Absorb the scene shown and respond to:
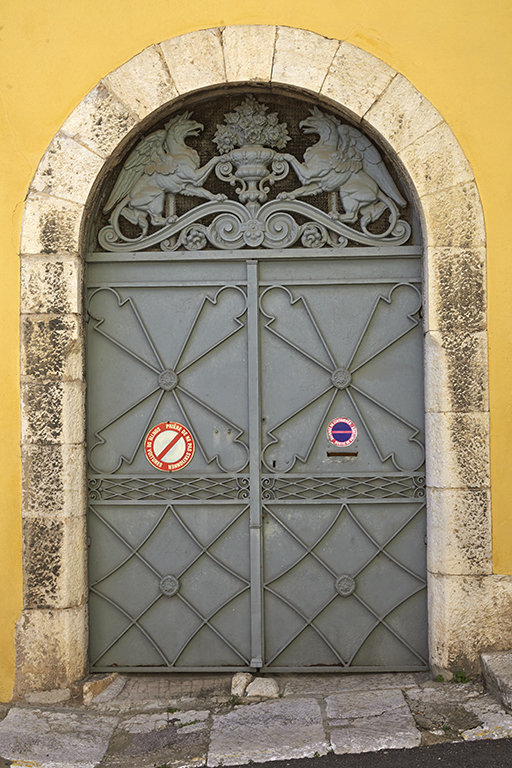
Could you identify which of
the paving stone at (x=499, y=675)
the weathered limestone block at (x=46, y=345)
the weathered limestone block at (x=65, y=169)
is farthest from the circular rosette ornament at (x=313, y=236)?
the paving stone at (x=499, y=675)

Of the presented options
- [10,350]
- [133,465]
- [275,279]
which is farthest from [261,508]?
[10,350]

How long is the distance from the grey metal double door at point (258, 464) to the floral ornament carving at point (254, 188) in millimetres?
126

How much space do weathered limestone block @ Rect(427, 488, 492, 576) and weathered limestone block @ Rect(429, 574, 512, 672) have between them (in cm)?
7

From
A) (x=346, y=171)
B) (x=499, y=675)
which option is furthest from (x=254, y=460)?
(x=346, y=171)

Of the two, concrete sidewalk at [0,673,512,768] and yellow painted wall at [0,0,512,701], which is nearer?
concrete sidewalk at [0,673,512,768]

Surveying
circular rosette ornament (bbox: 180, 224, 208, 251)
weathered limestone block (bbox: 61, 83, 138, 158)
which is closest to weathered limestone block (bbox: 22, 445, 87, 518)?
circular rosette ornament (bbox: 180, 224, 208, 251)

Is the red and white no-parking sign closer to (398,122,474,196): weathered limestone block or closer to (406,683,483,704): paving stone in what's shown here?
(406,683,483,704): paving stone

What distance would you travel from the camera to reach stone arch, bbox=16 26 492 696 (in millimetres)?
3551

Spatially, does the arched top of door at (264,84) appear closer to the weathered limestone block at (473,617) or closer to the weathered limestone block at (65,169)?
the weathered limestone block at (65,169)

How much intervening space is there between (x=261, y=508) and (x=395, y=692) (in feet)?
4.03

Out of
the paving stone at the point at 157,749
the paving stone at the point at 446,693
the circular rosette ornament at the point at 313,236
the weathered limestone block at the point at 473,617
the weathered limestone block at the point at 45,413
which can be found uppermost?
the circular rosette ornament at the point at 313,236

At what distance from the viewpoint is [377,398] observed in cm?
382

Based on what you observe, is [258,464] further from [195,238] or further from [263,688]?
[195,238]

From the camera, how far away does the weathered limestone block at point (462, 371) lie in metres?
3.55
